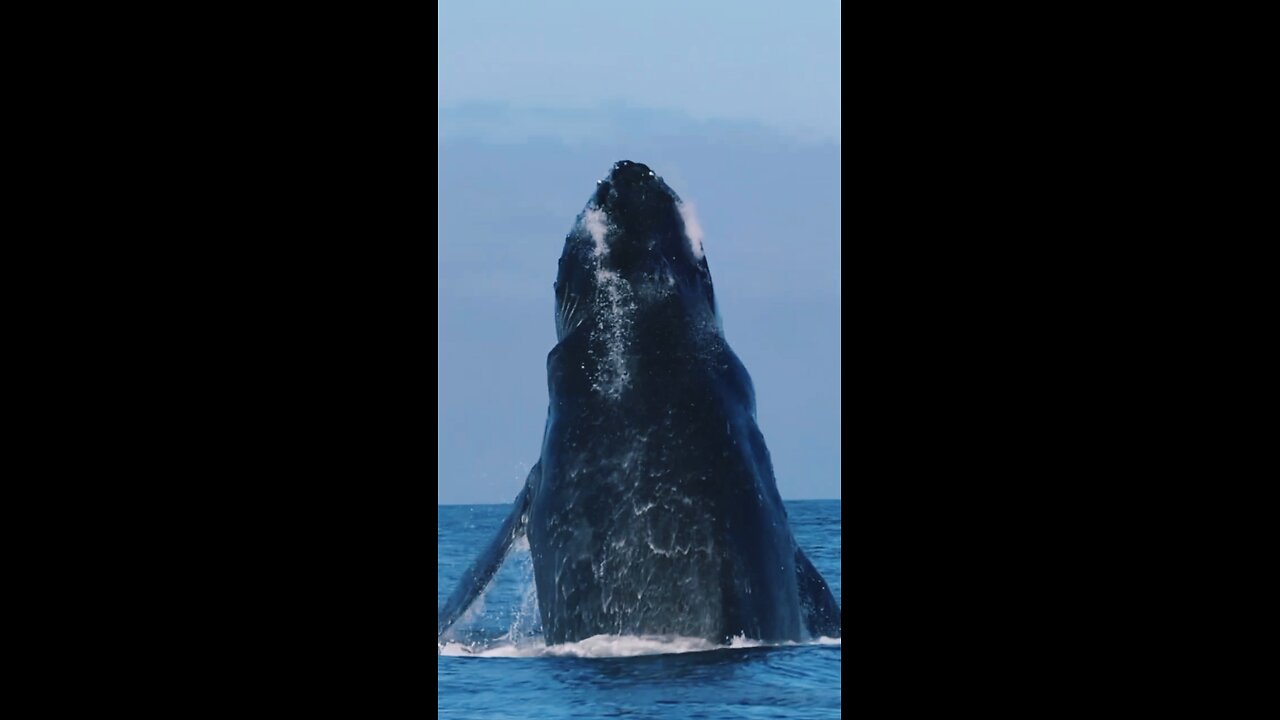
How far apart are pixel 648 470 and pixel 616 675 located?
2.21 meters

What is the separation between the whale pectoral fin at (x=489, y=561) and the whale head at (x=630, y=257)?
1.77 meters

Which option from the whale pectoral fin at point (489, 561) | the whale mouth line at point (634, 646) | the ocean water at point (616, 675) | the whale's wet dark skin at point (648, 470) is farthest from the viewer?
the whale pectoral fin at point (489, 561)

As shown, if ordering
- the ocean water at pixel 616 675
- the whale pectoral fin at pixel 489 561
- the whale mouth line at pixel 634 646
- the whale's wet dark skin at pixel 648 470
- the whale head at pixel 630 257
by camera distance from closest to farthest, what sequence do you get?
the ocean water at pixel 616 675, the whale mouth line at pixel 634 646, the whale's wet dark skin at pixel 648 470, the whale pectoral fin at pixel 489 561, the whale head at pixel 630 257

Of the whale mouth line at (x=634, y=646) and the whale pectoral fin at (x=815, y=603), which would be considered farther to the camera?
the whale pectoral fin at (x=815, y=603)

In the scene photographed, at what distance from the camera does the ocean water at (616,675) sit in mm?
11430

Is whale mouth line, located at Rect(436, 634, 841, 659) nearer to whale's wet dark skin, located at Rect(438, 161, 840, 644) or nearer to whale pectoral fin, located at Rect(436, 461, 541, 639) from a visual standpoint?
whale's wet dark skin, located at Rect(438, 161, 840, 644)

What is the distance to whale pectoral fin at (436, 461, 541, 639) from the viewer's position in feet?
47.4

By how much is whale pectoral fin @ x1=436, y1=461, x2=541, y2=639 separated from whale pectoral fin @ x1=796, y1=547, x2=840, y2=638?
2667 millimetres

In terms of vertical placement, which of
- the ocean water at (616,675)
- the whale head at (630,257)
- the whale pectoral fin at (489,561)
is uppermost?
the whale head at (630,257)

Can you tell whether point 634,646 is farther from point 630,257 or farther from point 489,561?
point 630,257

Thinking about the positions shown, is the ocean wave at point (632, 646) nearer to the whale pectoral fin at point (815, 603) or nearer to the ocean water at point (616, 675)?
the ocean water at point (616, 675)

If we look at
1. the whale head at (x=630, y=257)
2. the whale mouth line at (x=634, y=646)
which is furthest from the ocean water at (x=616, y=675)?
the whale head at (x=630, y=257)
